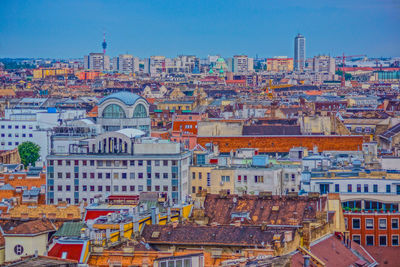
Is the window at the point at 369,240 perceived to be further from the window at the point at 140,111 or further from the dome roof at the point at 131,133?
the window at the point at 140,111

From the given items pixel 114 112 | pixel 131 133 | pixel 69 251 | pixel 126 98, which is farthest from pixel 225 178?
pixel 69 251

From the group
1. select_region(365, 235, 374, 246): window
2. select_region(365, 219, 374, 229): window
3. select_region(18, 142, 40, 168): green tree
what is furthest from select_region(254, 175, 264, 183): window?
select_region(18, 142, 40, 168): green tree

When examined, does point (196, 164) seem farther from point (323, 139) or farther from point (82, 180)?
point (323, 139)

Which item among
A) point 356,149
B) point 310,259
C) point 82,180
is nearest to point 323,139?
point 356,149

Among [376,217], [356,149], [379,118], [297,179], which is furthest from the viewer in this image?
[379,118]

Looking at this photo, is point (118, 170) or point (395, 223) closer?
point (395, 223)

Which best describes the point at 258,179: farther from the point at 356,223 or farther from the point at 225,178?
the point at 356,223
